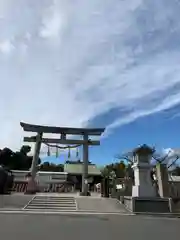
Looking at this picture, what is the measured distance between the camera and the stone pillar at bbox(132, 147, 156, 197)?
52.9 feet

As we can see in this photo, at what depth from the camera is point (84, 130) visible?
1094 inches

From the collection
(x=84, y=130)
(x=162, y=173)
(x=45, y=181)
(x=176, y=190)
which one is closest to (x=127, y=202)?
(x=162, y=173)

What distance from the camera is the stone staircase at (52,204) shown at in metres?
14.8

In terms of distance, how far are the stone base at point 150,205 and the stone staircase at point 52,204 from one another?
3.14 m

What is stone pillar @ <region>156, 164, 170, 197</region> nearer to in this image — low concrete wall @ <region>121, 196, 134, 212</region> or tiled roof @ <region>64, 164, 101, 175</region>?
low concrete wall @ <region>121, 196, 134, 212</region>

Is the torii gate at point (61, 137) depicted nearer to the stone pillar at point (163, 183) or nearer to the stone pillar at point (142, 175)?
the stone pillar at point (163, 183)

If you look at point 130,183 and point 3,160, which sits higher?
point 3,160

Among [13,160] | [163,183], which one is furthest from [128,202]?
[13,160]

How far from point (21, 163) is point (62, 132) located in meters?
29.2

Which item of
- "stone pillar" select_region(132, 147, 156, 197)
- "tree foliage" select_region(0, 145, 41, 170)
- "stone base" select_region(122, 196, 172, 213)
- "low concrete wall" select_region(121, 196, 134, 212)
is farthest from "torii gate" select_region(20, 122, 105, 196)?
"tree foliage" select_region(0, 145, 41, 170)

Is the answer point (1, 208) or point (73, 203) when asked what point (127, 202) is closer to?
point (73, 203)

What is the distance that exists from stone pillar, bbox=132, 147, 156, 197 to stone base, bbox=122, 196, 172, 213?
3.28ft

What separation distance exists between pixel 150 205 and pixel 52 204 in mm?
5571

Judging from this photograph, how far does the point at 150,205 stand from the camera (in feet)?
48.6
